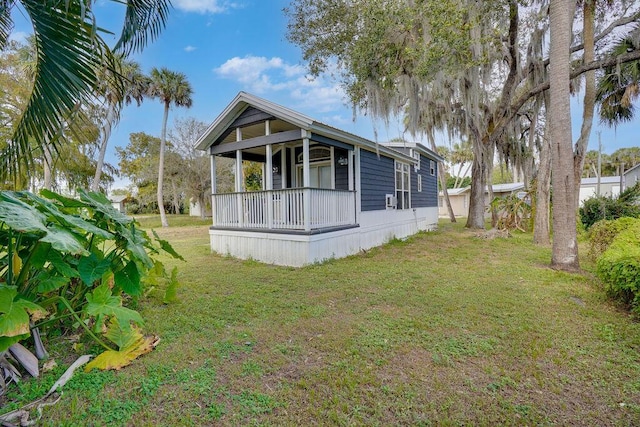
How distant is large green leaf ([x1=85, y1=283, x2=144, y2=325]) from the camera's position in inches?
94.2

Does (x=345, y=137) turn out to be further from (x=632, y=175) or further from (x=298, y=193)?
(x=632, y=175)

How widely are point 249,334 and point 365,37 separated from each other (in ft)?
22.2

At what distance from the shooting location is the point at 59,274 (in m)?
2.62

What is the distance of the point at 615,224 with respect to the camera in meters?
6.02

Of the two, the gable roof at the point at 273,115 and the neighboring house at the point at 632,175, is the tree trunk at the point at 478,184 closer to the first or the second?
the gable roof at the point at 273,115

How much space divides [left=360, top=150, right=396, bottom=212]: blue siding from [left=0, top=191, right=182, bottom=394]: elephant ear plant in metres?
6.37

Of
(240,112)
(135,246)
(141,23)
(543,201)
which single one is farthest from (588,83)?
(135,246)

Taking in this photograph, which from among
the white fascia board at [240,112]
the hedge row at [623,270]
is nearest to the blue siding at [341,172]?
the white fascia board at [240,112]

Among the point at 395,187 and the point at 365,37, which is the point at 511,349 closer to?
the point at 365,37

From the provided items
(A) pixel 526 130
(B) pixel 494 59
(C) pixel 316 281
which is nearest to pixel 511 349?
(C) pixel 316 281

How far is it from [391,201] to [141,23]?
8.55 m

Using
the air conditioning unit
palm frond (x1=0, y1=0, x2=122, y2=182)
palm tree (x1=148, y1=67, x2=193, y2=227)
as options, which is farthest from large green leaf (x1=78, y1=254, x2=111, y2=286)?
palm tree (x1=148, y1=67, x2=193, y2=227)

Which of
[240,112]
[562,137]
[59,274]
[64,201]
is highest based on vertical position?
[240,112]

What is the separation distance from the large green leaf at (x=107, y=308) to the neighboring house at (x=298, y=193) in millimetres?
4171
